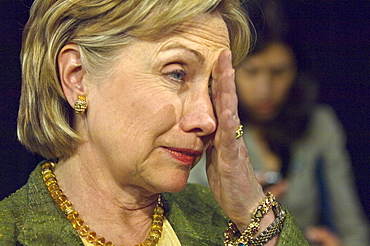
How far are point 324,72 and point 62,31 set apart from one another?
2365 mm

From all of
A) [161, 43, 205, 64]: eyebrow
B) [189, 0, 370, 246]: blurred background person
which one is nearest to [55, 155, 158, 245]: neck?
[161, 43, 205, 64]: eyebrow

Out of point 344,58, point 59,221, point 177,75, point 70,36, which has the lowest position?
point 59,221

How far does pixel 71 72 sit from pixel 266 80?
172cm

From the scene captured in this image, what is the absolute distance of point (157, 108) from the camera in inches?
70.4

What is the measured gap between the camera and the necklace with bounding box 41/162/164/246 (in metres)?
1.84

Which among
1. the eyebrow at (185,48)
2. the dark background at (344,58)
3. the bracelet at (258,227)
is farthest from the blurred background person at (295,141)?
the eyebrow at (185,48)

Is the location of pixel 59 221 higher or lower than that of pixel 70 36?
lower

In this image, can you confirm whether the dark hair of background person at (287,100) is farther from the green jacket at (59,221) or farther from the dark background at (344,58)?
the green jacket at (59,221)

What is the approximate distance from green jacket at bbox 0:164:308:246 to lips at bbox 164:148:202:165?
0.94 feet

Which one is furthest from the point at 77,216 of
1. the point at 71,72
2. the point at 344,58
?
the point at 344,58

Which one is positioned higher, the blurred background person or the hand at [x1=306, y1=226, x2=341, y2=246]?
the blurred background person

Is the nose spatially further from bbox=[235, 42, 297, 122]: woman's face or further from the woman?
bbox=[235, 42, 297, 122]: woman's face

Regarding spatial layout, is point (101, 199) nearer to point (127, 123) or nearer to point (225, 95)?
point (127, 123)

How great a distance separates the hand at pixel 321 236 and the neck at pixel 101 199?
154cm
